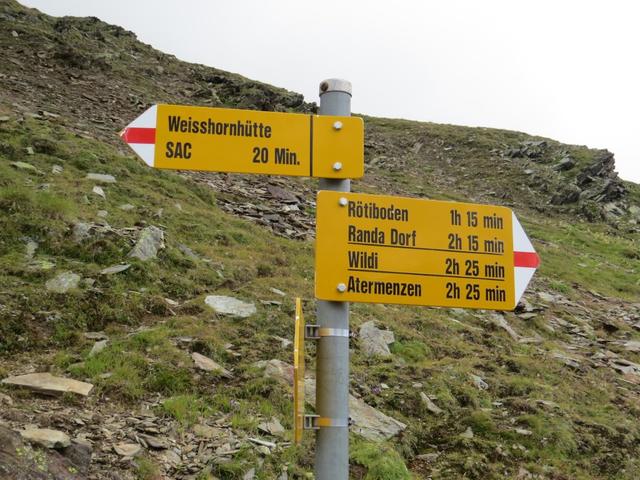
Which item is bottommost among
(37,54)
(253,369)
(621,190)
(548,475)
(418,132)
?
(548,475)

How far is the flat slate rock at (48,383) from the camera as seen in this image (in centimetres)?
622

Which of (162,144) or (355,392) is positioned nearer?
(162,144)

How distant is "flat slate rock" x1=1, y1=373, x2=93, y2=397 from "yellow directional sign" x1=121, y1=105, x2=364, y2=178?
420 cm

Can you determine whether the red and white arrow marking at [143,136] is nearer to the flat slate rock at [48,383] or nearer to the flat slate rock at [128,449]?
the flat slate rock at [128,449]

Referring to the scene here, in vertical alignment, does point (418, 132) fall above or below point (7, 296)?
above

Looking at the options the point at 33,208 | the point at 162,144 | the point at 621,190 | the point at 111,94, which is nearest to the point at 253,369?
the point at 162,144

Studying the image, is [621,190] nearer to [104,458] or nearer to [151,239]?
[151,239]

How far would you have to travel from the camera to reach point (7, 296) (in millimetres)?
7910

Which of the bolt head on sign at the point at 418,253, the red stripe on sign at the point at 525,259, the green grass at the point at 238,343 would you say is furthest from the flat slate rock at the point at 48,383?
the red stripe on sign at the point at 525,259

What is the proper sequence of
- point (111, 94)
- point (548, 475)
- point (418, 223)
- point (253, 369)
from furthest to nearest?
point (111, 94) < point (253, 369) < point (548, 475) < point (418, 223)

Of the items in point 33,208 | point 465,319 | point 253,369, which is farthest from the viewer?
point 465,319

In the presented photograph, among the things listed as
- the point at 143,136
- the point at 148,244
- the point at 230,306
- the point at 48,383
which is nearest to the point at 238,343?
the point at 230,306

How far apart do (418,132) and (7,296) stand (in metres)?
41.5

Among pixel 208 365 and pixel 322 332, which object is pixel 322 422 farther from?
pixel 208 365
